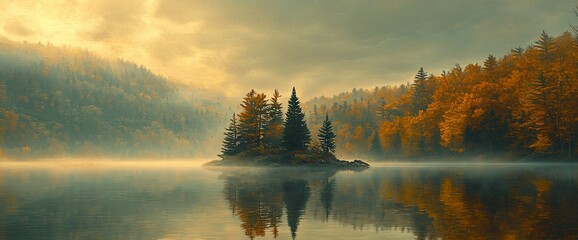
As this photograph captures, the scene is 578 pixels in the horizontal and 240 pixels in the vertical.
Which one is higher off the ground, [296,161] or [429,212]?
[296,161]

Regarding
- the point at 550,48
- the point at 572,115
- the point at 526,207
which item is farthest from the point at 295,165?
the point at 526,207

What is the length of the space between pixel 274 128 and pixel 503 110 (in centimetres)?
5077

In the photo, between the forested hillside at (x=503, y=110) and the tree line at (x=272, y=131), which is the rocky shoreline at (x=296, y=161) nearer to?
the tree line at (x=272, y=131)

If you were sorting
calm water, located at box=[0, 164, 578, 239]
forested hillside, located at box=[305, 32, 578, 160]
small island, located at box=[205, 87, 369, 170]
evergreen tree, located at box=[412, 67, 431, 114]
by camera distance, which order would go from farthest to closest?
evergreen tree, located at box=[412, 67, 431, 114]
small island, located at box=[205, 87, 369, 170]
forested hillside, located at box=[305, 32, 578, 160]
calm water, located at box=[0, 164, 578, 239]

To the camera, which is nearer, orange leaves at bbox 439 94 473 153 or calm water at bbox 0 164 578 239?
calm water at bbox 0 164 578 239

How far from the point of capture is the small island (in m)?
99.1

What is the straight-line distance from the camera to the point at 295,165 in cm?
9738

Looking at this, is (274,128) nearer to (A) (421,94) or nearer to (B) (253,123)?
(B) (253,123)

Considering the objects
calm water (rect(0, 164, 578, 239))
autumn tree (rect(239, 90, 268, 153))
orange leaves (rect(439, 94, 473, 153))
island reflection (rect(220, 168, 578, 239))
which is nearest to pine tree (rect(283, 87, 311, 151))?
autumn tree (rect(239, 90, 268, 153))

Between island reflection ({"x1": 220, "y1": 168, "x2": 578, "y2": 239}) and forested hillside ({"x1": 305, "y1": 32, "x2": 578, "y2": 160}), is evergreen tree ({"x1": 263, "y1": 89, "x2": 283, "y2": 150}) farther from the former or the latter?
island reflection ({"x1": 220, "y1": 168, "x2": 578, "y2": 239})

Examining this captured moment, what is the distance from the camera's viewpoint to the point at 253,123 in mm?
107312

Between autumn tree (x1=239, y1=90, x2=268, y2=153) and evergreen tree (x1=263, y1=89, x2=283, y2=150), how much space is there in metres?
1.06

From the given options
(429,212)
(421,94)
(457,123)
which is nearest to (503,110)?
(457,123)

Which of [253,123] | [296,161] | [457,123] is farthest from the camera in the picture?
[457,123]
